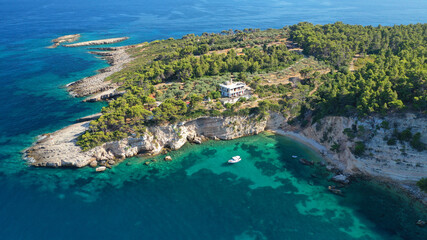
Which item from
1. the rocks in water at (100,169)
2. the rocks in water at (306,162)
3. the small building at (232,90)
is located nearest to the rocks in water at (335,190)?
the rocks in water at (306,162)

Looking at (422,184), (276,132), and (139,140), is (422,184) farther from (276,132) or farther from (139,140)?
(139,140)

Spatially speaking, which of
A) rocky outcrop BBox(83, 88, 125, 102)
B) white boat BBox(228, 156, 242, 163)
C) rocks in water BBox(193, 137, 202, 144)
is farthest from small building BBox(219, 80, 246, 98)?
rocky outcrop BBox(83, 88, 125, 102)

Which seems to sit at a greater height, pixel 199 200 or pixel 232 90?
pixel 232 90

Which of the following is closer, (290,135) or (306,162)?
(306,162)

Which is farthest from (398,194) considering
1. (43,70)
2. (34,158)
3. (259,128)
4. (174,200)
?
(43,70)

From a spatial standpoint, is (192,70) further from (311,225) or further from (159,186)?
(311,225)

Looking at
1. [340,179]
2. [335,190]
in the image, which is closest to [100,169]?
[335,190]
